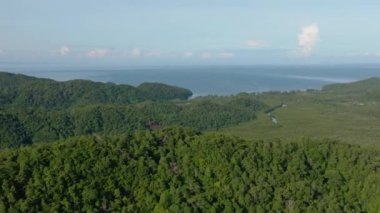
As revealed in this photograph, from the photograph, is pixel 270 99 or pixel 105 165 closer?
pixel 105 165

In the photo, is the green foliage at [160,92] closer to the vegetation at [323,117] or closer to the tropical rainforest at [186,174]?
the vegetation at [323,117]

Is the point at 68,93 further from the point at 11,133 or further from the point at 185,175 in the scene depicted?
the point at 185,175

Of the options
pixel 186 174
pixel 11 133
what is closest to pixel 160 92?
pixel 11 133

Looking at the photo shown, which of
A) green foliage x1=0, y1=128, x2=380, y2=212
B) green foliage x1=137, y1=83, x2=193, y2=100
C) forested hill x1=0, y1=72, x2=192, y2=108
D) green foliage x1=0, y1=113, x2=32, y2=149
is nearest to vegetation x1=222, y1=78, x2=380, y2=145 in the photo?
green foliage x1=137, y1=83, x2=193, y2=100

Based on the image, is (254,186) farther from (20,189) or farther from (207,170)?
(20,189)

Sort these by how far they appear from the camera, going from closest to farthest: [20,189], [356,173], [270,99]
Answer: [20,189], [356,173], [270,99]

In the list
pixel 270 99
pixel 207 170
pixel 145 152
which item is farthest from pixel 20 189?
pixel 270 99

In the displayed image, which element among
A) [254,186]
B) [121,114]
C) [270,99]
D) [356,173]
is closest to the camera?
[254,186]
